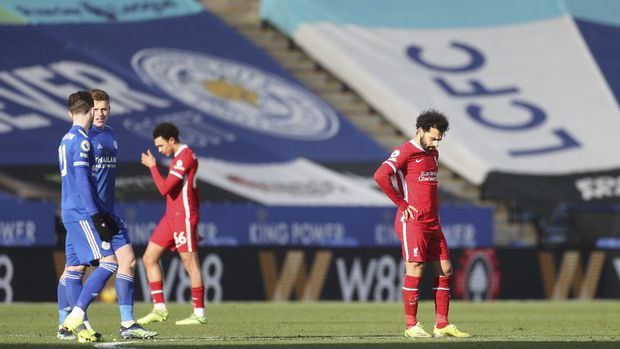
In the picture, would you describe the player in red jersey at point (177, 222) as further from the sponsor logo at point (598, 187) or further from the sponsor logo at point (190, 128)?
the sponsor logo at point (598, 187)

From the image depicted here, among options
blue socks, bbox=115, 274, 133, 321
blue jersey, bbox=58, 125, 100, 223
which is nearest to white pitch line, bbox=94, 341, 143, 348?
blue socks, bbox=115, 274, 133, 321

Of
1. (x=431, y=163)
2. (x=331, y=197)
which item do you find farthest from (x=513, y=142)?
(x=431, y=163)

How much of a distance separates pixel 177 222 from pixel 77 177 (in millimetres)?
3737

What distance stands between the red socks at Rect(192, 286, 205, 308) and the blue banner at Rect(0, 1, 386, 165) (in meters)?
9.43

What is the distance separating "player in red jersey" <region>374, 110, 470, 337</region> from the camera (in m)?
12.4

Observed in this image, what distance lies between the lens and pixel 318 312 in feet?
58.2

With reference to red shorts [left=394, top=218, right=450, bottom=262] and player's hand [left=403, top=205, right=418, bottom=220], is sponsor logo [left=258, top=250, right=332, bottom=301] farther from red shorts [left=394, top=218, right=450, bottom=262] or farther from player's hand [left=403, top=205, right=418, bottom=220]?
player's hand [left=403, top=205, right=418, bottom=220]

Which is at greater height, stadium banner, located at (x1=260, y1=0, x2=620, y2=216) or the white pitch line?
stadium banner, located at (x1=260, y1=0, x2=620, y2=216)

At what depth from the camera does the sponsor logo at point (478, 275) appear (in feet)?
71.7

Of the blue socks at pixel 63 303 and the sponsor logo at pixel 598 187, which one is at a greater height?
the sponsor logo at pixel 598 187

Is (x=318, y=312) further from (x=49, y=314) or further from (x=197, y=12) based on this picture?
(x=197, y=12)

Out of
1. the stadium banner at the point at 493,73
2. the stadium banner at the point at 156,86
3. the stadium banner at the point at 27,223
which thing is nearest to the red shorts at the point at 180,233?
the stadium banner at the point at 27,223

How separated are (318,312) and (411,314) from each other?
5.35 meters

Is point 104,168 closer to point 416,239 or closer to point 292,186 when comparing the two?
point 416,239
